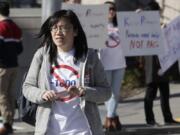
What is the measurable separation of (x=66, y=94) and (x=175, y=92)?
8286mm

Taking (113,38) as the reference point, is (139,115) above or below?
below

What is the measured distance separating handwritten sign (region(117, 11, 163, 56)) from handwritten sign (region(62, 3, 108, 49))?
466 mm

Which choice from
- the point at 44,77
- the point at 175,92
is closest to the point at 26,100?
the point at 44,77

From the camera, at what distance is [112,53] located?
907cm

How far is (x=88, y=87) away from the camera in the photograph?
4480 mm

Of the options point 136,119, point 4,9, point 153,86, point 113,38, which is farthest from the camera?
point 136,119

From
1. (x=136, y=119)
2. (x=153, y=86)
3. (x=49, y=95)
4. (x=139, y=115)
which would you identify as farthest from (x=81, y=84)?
(x=139, y=115)

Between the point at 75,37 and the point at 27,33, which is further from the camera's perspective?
the point at 27,33

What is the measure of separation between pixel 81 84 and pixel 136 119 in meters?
5.77

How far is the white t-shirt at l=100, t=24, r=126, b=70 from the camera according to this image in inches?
354

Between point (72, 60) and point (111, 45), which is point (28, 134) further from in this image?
point (72, 60)

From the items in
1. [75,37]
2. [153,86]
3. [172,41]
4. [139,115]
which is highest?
[75,37]

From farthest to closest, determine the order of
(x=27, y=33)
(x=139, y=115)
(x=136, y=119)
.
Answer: (x=27, y=33), (x=139, y=115), (x=136, y=119)

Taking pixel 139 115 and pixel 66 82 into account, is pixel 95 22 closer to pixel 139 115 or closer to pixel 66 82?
pixel 139 115
